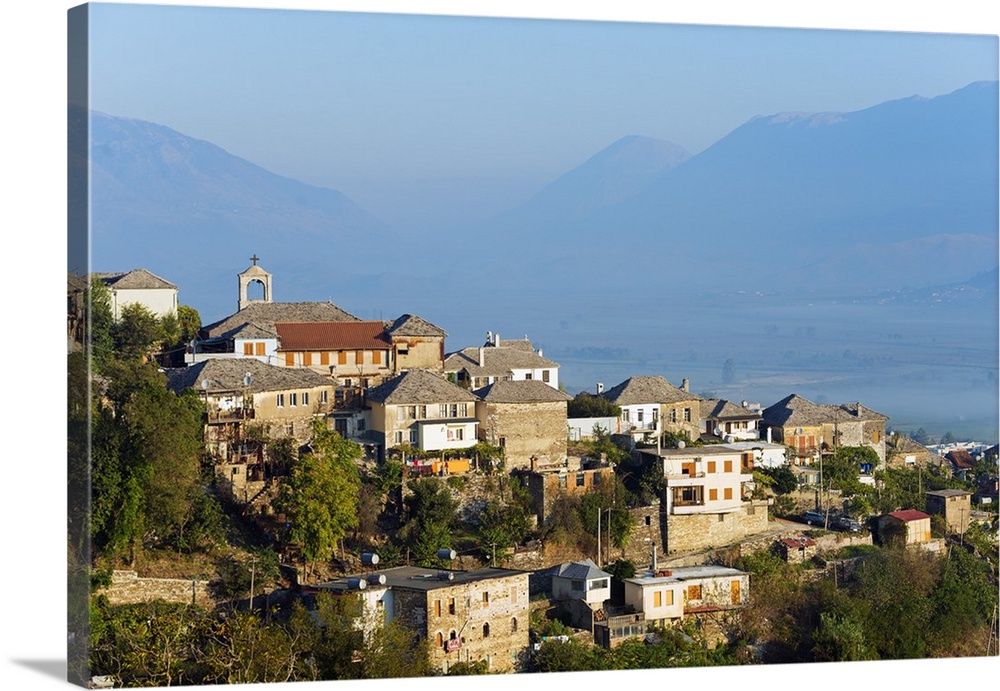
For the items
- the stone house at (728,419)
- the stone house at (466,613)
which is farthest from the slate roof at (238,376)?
the stone house at (728,419)

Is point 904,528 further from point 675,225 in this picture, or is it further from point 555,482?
point 675,225

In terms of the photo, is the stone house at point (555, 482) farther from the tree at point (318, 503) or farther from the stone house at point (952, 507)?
the stone house at point (952, 507)

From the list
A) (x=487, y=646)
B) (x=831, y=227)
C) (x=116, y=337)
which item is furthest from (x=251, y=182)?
(x=831, y=227)

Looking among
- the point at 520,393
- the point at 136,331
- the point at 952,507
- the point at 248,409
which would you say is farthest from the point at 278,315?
the point at 952,507

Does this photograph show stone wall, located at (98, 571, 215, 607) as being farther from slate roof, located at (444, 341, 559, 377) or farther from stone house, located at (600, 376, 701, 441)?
stone house, located at (600, 376, 701, 441)

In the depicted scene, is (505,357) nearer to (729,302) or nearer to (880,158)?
(729,302)
